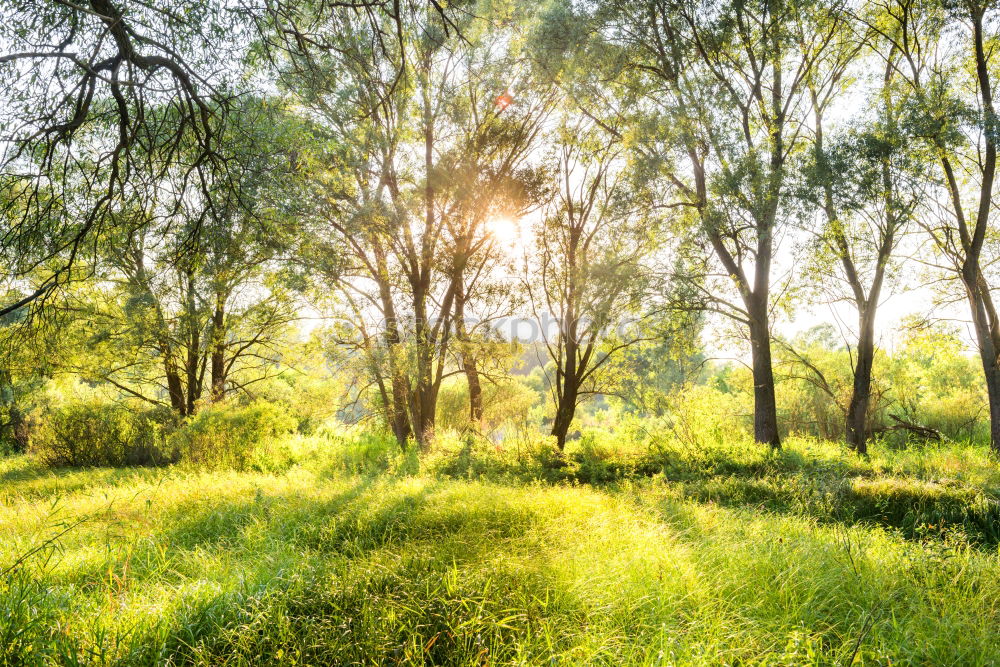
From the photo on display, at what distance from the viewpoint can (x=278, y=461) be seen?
1173 cm

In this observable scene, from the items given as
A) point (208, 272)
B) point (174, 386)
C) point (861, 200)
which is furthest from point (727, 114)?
point (174, 386)

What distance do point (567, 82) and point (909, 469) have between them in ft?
30.2

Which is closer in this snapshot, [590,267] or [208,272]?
[208,272]

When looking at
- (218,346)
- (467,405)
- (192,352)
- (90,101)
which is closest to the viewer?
(90,101)

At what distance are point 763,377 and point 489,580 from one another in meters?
9.60

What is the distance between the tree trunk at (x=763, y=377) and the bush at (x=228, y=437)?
10.6m

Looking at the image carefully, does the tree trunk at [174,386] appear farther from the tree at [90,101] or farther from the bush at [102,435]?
the tree at [90,101]

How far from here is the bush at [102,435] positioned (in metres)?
12.3

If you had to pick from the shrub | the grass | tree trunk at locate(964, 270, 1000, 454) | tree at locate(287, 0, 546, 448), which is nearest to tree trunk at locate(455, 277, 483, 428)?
tree at locate(287, 0, 546, 448)

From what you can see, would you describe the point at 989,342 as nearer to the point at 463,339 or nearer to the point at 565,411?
the point at 565,411

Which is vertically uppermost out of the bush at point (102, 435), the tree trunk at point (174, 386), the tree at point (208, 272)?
the tree at point (208, 272)

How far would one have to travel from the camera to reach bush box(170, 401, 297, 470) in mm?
11016

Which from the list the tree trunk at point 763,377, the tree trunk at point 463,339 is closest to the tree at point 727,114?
the tree trunk at point 763,377

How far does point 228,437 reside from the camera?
37.1ft
